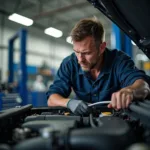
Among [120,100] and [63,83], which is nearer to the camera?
[120,100]

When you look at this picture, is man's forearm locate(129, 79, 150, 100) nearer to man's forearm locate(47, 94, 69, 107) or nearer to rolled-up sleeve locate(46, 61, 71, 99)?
man's forearm locate(47, 94, 69, 107)

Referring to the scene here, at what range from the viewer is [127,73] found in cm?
154

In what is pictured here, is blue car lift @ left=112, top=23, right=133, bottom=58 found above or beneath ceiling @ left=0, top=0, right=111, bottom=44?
beneath

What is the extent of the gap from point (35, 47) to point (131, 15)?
10.2m

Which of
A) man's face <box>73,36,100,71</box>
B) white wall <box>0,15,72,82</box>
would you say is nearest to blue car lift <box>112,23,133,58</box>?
man's face <box>73,36,100,71</box>

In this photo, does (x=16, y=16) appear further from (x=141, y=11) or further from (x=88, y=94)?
(x=141, y=11)

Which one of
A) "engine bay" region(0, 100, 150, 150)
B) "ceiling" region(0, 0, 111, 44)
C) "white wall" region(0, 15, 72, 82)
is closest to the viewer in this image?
"engine bay" region(0, 100, 150, 150)

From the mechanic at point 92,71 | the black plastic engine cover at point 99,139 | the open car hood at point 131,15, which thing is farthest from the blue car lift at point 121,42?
the black plastic engine cover at point 99,139

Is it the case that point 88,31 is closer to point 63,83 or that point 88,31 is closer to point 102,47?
point 102,47

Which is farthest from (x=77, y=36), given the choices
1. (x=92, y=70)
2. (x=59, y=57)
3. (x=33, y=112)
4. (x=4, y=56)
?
(x=59, y=57)

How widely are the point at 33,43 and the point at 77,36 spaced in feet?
31.9

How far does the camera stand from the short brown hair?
147cm

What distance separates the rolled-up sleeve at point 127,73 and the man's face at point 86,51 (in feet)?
0.73

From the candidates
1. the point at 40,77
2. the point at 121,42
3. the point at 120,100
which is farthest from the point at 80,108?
the point at 40,77
